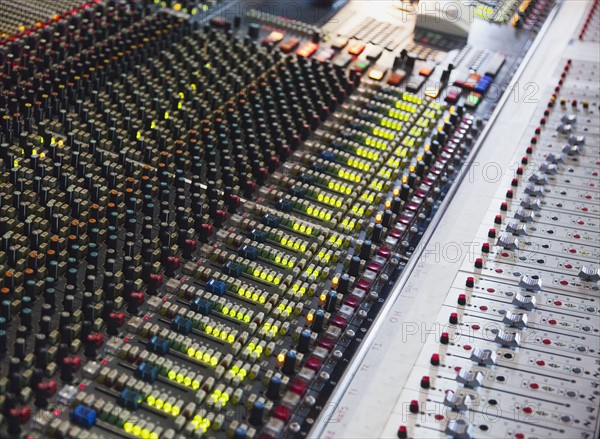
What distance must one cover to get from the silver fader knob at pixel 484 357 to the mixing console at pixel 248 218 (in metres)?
0.03

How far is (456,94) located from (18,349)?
8796 millimetres

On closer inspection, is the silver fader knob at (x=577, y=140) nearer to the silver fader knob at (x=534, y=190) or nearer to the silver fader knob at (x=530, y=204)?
the silver fader knob at (x=534, y=190)

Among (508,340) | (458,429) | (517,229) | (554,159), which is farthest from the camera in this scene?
(554,159)

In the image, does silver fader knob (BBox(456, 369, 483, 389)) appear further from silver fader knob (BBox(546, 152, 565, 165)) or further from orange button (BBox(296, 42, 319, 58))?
orange button (BBox(296, 42, 319, 58))

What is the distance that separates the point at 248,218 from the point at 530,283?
11.0 ft

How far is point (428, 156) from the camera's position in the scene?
13.5 metres

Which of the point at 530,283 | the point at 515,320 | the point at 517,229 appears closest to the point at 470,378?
the point at 515,320

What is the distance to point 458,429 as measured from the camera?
9.13 m

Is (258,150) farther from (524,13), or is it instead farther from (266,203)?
(524,13)

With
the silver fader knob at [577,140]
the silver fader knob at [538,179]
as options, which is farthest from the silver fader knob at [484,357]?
the silver fader knob at [577,140]

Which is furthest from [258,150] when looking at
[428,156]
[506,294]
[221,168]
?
[506,294]

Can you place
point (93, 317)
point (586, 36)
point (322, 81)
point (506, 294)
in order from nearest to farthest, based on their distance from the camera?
1. point (93, 317)
2. point (506, 294)
3. point (322, 81)
4. point (586, 36)

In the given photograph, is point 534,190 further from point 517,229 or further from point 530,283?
point 530,283

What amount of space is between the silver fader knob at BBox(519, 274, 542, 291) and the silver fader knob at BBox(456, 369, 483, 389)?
182 cm
